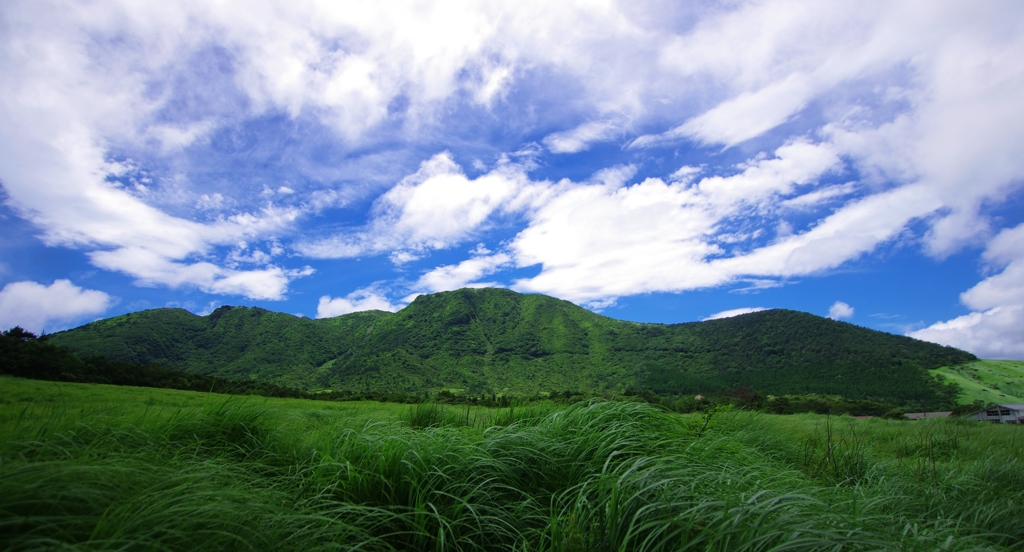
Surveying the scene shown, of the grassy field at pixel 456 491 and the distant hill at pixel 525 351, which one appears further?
the distant hill at pixel 525 351

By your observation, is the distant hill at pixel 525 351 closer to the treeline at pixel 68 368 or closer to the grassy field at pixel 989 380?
the grassy field at pixel 989 380

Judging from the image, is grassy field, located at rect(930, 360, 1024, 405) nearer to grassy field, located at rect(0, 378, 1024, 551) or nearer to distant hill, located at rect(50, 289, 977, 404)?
distant hill, located at rect(50, 289, 977, 404)

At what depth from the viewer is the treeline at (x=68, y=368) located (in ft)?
43.0

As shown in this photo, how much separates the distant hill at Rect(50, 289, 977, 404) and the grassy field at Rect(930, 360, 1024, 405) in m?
3.18

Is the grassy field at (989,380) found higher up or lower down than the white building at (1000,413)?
higher up

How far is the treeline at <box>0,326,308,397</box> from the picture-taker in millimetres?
13117

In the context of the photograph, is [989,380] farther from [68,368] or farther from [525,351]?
[68,368]

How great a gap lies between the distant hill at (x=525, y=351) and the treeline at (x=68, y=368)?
45401 millimetres

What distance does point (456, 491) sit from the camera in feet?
10.6

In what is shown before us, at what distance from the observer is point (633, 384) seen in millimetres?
75500

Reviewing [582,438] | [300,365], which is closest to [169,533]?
[582,438]

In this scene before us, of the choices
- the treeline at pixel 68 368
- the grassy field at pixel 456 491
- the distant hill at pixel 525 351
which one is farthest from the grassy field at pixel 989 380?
the treeline at pixel 68 368

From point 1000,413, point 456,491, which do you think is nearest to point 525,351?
point 1000,413

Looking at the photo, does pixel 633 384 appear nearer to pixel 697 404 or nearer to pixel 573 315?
pixel 573 315
